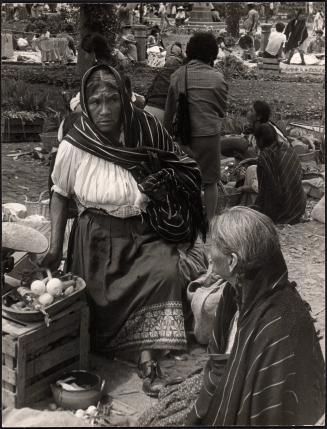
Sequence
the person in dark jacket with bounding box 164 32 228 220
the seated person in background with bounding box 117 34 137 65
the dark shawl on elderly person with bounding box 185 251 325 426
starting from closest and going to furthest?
the dark shawl on elderly person with bounding box 185 251 325 426
the person in dark jacket with bounding box 164 32 228 220
the seated person in background with bounding box 117 34 137 65

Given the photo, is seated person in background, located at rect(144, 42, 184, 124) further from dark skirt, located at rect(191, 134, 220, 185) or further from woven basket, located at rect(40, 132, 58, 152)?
woven basket, located at rect(40, 132, 58, 152)

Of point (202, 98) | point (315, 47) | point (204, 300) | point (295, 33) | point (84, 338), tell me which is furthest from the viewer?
point (315, 47)

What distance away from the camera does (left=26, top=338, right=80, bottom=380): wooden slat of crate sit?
3.74 metres

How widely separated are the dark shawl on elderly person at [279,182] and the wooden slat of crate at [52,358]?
3440mm

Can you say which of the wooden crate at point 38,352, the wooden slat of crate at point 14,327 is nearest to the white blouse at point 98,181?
the wooden crate at point 38,352

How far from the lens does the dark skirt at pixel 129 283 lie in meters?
4.30

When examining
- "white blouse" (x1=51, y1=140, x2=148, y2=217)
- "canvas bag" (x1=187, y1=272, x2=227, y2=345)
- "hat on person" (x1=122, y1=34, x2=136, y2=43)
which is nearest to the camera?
"canvas bag" (x1=187, y1=272, x2=227, y2=345)

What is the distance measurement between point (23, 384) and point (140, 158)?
1.48 meters

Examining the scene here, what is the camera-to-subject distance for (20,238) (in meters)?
4.08

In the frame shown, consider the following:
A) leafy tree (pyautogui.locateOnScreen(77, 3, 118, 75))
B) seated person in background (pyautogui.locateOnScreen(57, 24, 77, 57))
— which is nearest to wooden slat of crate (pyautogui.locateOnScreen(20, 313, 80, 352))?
leafy tree (pyautogui.locateOnScreen(77, 3, 118, 75))

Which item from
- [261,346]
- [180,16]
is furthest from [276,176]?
[180,16]

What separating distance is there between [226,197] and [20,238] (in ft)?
11.0

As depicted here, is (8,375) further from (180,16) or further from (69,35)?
(180,16)

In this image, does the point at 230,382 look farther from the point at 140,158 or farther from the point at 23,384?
the point at 140,158
